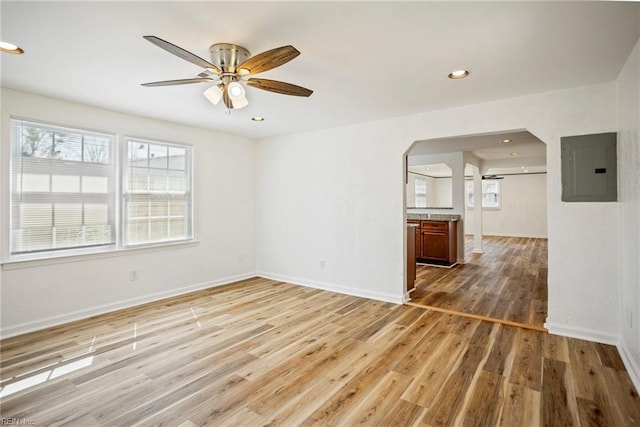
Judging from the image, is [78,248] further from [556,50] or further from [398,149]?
[556,50]

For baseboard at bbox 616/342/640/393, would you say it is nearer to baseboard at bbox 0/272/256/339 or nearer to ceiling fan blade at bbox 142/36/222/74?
ceiling fan blade at bbox 142/36/222/74

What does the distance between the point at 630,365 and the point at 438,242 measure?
4.27 m

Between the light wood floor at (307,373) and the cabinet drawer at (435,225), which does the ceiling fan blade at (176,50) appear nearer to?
the light wood floor at (307,373)

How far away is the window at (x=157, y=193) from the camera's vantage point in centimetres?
407

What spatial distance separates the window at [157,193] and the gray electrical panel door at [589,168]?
4586mm

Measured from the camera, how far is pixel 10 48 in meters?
2.28

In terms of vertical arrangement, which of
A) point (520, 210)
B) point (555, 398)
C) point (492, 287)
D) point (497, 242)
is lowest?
point (555, 398)

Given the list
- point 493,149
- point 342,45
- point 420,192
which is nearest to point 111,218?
point 342,45

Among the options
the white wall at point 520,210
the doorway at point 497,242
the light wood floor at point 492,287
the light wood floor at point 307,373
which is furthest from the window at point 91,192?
the white wall at point 520,210

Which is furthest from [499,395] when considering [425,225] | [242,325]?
[425,225]

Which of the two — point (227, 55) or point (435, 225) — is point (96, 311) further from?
point (435, 225)

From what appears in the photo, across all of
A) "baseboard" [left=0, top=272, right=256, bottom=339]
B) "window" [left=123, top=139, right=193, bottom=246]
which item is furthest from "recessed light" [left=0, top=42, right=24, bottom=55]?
"baseboard" [left=0, top=272, right=256, bottom=339]

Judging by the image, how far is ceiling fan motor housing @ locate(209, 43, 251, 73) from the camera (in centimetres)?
223

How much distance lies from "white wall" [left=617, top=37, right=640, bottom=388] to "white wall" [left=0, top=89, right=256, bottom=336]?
4712mm
